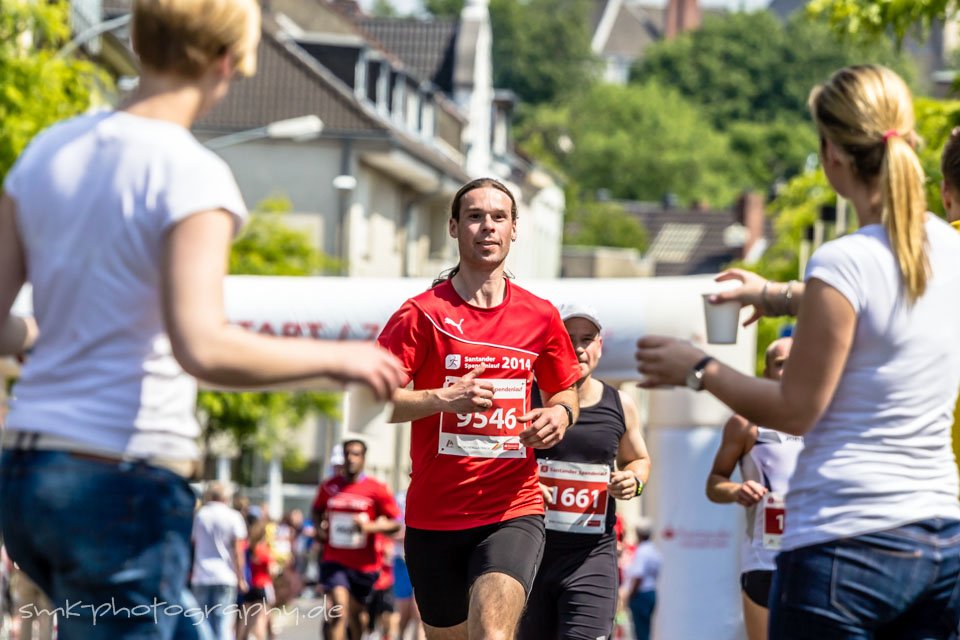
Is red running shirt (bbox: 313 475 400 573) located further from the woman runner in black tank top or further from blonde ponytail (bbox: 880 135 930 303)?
blonde ponytail (bbox: 880 135 930 303)

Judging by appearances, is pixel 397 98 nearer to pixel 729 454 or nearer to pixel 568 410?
pixel 729 454

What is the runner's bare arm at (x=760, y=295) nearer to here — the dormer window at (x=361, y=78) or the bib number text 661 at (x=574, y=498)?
the bib number text 661 at (x=574, y=498)

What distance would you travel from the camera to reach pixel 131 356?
3783 millimetres

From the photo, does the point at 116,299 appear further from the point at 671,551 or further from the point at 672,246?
the point at 672,246

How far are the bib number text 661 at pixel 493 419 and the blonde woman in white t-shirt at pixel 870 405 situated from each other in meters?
3.17

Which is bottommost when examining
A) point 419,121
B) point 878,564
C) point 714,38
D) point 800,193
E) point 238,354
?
point 878,564

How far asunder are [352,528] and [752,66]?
4735 inches

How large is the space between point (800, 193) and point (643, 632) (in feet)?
55.0

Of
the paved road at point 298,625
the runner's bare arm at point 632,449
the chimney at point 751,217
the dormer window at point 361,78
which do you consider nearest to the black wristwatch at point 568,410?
the runner's bare arm at point 632,449

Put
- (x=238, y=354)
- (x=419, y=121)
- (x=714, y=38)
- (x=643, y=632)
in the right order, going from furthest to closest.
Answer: (x=714, y=38) < (x=419, y=121) < (x=643, y=632) < (x=238, y=354)

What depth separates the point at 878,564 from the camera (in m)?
4.25

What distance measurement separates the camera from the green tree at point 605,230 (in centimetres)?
10081

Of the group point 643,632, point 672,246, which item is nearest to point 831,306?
point 643,632

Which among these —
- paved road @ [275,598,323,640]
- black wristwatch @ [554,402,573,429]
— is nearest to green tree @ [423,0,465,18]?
paved road @ [275,598,323,640]
